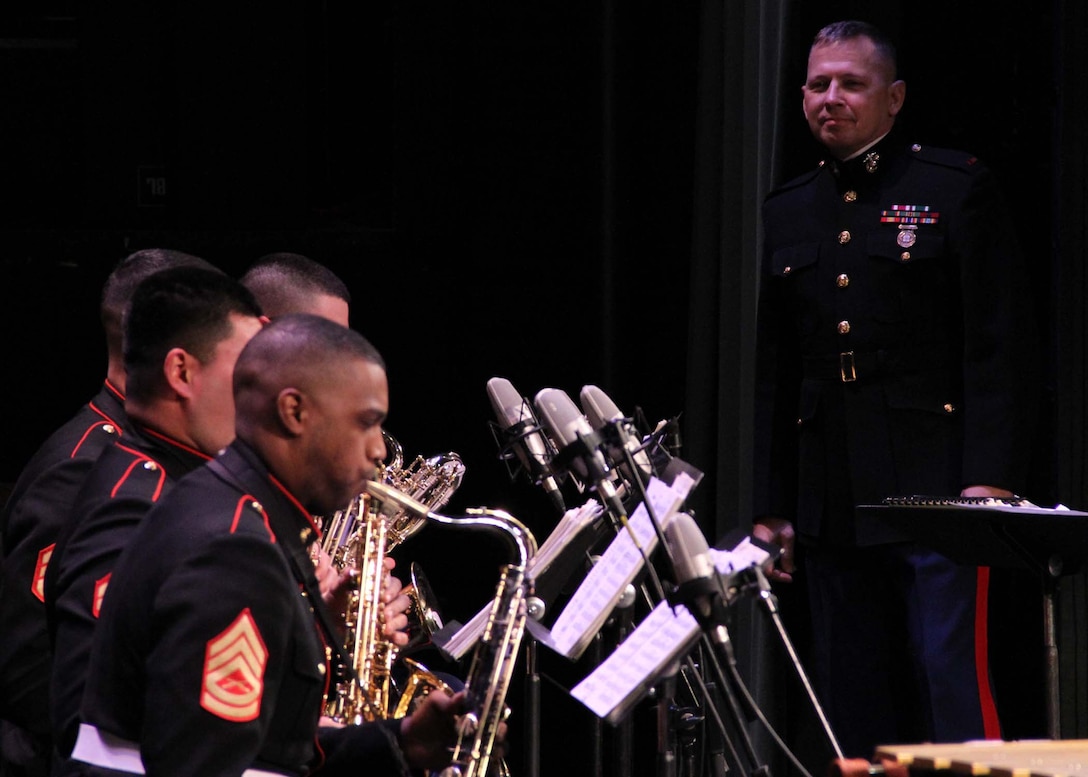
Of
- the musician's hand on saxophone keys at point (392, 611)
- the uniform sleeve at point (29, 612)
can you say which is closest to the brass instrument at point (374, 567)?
the musician's hand on saxophone keys at point (392, 611)

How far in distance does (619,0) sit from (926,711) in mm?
2183

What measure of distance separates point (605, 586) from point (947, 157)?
5.63 feet

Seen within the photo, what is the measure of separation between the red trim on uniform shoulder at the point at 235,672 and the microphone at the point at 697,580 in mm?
602

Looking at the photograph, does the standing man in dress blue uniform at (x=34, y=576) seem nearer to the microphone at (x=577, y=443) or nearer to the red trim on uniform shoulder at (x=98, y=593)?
the red trim on uniform shoulder at (x=98, y=593)

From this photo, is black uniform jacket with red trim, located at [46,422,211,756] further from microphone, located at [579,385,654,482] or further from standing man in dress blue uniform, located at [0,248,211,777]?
microphone, located at [579,385,654,482]

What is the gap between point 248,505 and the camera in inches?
81.0

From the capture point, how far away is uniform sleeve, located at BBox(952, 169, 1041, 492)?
3.54 meters

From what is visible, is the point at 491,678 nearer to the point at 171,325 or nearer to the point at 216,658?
the point at 216,658

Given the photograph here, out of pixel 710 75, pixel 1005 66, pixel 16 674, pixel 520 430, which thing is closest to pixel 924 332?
pixel 1005 66

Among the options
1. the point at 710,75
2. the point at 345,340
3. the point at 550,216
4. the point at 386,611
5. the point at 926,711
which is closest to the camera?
the point at 345,340

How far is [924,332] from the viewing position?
3689mm

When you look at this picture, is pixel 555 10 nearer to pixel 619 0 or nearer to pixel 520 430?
pixel 619 0

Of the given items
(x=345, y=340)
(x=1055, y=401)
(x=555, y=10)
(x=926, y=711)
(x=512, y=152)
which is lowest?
(x=926, y=711)

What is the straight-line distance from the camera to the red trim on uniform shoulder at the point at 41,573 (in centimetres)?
286
